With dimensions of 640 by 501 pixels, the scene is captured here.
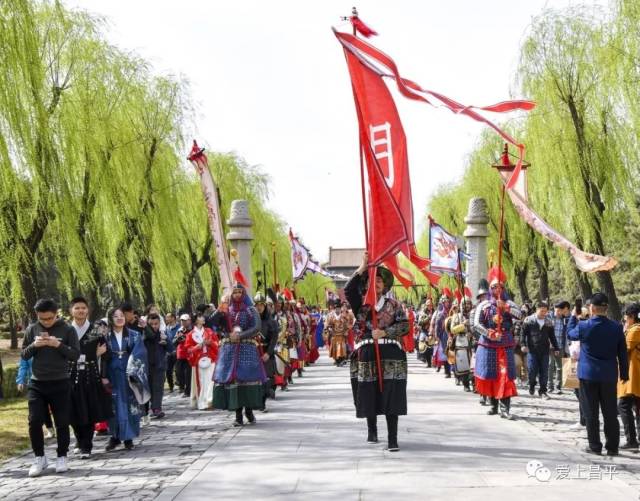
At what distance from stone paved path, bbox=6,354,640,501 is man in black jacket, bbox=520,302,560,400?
7.33 feet

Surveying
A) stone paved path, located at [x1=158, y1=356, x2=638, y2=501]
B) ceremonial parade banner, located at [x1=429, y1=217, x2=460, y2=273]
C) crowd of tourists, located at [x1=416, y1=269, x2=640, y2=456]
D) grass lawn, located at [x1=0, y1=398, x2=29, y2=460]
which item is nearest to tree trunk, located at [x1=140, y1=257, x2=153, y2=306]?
Answer: grass lawn, located at [x1=0, y1=398, x2=29, y2=460]

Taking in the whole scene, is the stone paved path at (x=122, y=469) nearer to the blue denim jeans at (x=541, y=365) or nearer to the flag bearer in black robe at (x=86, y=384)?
the flag bearer in black robe at (x=86, y=384)

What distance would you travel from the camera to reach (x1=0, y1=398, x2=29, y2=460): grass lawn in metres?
9.67

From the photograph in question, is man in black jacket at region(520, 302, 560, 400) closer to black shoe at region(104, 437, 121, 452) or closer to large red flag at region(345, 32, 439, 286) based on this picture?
large red flag at region(345, 32, 439, 286)

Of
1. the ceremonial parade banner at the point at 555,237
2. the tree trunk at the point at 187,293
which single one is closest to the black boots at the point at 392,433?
the ceremonial parade banner at the point at 555,237

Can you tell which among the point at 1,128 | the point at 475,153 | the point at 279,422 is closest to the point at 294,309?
the point at 279,422

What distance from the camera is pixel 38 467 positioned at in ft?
25.7

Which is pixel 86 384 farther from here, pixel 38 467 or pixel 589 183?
pixel 589 183

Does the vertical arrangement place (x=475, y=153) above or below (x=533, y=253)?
above

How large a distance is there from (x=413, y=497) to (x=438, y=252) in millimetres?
13174

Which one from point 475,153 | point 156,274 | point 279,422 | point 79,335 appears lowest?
point 279,422

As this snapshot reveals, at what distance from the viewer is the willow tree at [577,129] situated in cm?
1944

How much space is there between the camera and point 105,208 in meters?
18.0

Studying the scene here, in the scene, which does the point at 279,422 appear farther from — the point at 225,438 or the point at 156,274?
the point at 156,274
